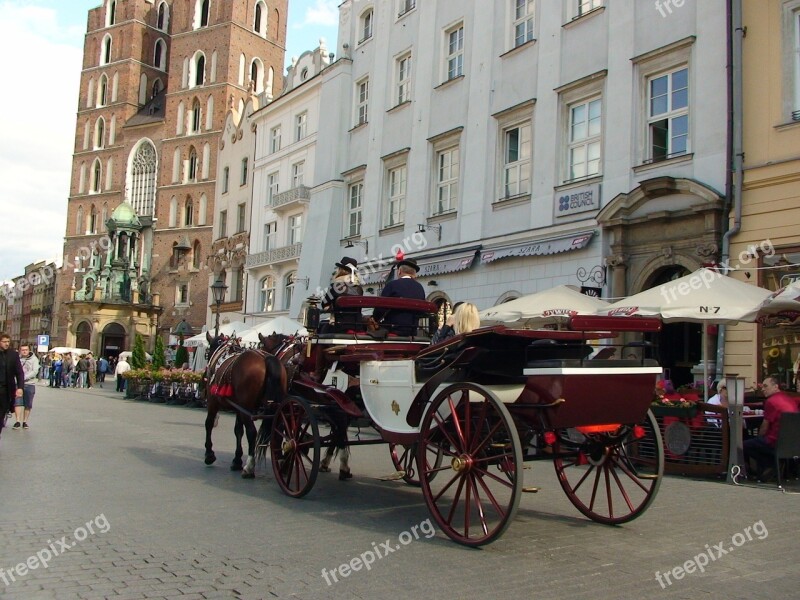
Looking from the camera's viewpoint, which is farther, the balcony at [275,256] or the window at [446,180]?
the balcony at [275,256]

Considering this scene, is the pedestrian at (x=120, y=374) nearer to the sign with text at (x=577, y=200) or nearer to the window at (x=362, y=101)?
the window at (x=362, y=101)

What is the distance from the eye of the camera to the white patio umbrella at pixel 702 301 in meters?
10.2

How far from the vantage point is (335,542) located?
5656 millimetres

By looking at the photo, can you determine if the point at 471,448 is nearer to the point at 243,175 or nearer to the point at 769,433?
the point at 769,433

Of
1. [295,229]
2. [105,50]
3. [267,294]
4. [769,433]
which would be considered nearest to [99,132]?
[105,50]

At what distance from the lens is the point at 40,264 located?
98.8 m

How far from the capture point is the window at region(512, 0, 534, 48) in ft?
63.3

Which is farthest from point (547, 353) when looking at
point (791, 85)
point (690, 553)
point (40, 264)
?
point (40, 264)

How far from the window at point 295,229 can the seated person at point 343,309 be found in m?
26.0

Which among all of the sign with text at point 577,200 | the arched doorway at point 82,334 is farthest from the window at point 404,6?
the arched doorway at point 82,334

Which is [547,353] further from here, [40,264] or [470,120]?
[40,264]

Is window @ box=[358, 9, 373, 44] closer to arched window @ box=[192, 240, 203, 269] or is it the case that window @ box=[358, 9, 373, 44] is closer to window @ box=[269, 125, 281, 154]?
window @ box=[269, 125, 281, 154]

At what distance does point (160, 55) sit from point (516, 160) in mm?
61353

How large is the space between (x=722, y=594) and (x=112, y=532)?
173 inches
